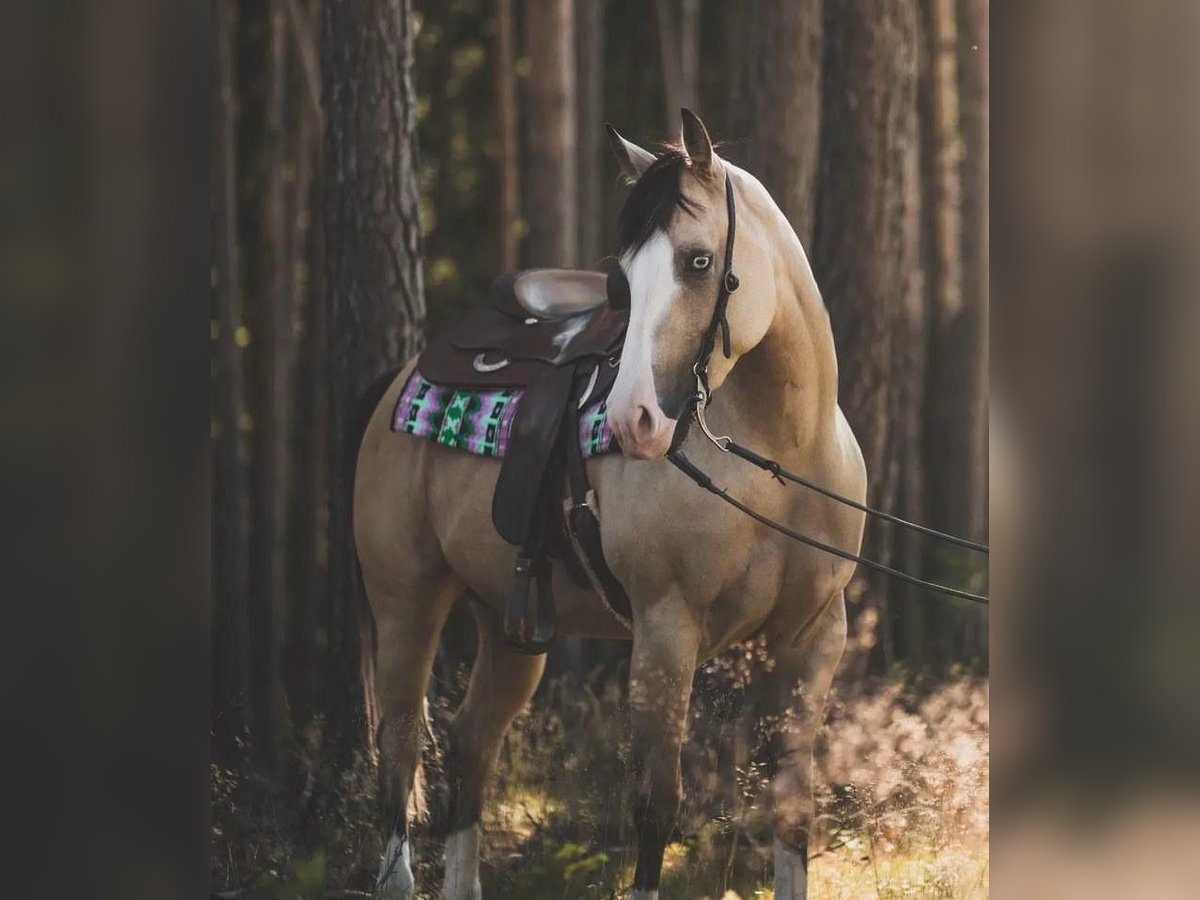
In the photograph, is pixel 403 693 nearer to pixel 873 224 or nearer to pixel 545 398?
pixel 545 398

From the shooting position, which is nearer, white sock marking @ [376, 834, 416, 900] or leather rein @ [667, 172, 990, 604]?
leather rein @ [667, 172, 990, 604]

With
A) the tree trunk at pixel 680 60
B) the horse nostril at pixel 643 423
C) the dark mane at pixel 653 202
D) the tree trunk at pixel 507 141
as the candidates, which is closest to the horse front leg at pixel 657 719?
the horse nostril at pixel 643 423

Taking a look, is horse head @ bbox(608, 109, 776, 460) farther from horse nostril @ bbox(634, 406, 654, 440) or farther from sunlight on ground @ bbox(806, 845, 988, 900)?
sunlight on ground @ bbox(806, 845, 988, 900)

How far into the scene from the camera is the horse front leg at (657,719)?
3.75 meters

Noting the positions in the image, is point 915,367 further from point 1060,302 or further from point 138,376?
point 138,376

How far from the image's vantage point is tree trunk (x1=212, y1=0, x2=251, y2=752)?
4398 millimetres

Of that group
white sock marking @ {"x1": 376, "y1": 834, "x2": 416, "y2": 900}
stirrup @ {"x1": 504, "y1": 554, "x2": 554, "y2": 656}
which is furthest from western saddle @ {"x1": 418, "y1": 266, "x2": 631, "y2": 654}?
white sock marking @ {"x1": 376, "y1": 834, "x2": 416, "y2": 900}

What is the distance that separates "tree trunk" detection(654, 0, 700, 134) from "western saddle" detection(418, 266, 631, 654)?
502 mm

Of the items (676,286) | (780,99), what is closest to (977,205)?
(780,99)

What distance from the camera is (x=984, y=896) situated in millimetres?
3963

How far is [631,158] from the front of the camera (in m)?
3.72

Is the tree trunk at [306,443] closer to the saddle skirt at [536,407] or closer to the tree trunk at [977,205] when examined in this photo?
the saddle skirt at [536,407]

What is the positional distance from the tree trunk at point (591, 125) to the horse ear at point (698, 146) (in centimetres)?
56

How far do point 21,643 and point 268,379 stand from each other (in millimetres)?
1775
